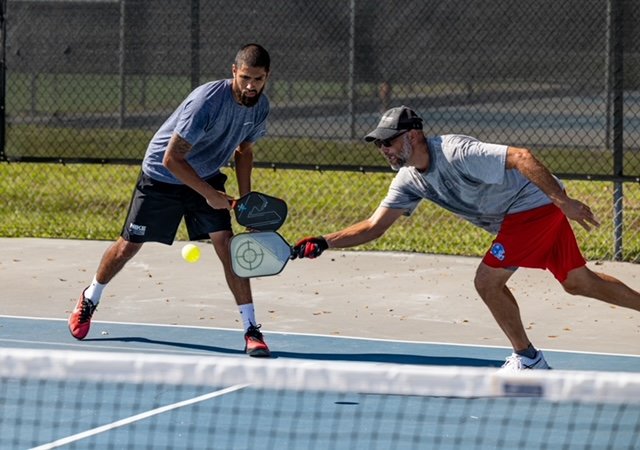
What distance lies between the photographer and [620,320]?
29.1 ft

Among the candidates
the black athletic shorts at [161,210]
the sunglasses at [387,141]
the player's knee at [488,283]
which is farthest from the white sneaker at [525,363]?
the black athletic shorts at [161,210]

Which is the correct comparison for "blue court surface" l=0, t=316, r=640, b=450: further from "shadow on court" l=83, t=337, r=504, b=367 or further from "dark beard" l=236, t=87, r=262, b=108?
"dark beard" l=236, t=87, r=262, b=108

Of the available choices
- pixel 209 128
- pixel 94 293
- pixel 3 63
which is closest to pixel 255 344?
pixel 94 293

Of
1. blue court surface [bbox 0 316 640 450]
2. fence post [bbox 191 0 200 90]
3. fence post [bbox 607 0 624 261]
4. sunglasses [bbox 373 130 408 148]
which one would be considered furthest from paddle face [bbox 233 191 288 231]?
fence post [bbox 191 0 200 90]

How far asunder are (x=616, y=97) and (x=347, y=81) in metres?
2.04

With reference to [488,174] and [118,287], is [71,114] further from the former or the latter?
[488,174]

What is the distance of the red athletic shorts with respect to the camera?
704cm

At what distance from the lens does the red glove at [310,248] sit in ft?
22.4

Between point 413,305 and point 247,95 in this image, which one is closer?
point 247,95

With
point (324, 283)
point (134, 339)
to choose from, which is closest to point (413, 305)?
point (324, 283)

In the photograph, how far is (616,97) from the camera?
10.6 meters

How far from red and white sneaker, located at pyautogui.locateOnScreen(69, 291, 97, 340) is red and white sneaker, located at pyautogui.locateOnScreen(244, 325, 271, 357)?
3.07 feet

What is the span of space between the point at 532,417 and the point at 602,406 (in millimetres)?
379

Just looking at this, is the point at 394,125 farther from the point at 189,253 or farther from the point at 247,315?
the point at 189,253
